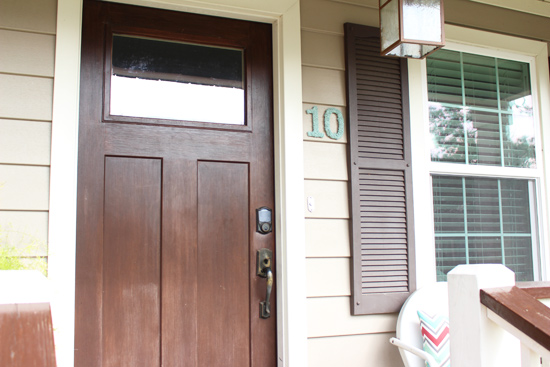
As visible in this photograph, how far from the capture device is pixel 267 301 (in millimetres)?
2178

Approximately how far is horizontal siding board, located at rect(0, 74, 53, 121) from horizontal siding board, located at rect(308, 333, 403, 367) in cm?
145

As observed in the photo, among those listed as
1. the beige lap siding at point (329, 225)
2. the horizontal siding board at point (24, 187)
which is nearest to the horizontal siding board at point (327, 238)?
the beige lap siding at point (329, 225)

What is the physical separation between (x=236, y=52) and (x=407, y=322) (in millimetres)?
1463

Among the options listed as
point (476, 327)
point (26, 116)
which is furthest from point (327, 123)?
point (476, 327)

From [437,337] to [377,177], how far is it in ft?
2.49

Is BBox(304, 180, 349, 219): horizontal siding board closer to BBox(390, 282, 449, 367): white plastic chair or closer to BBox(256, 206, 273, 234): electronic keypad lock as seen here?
BBox(256, 206, 273, 234): electronic keypad lock

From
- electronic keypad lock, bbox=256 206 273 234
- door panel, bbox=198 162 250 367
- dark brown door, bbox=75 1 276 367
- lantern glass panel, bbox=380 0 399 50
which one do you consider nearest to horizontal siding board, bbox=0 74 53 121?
dark brown door, bbox=75 1 276 367

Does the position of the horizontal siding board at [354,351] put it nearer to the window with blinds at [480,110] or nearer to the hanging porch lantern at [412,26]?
the window with blinds at [480,110]

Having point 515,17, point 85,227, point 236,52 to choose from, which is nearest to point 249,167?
point 236,52

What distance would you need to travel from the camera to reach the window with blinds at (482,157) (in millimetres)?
2566

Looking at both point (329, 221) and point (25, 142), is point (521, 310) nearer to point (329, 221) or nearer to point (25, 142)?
point (329, 221)

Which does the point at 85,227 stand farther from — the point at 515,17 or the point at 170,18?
the point at 515,17

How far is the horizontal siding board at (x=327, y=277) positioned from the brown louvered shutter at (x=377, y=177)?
5 cm

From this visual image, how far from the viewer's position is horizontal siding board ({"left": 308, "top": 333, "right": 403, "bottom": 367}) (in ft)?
7.14
